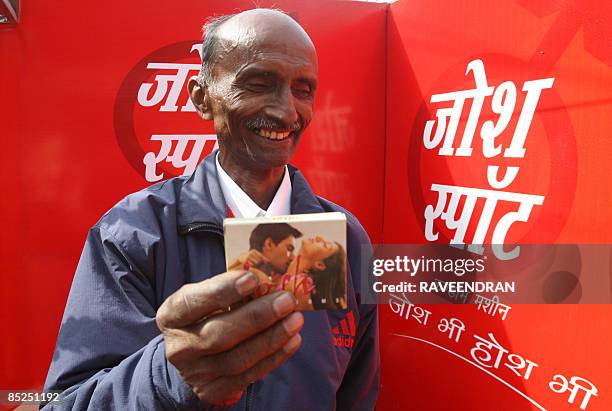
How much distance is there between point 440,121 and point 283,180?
6.69 ft

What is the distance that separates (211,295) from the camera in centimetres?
80

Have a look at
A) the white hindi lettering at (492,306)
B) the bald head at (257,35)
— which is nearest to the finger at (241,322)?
the bald head at (257,35)

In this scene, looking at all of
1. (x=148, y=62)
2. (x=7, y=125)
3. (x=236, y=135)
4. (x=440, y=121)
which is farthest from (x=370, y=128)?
(x=236, y=135)

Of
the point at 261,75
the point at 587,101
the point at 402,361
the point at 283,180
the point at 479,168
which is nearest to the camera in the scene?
the point at 261,75

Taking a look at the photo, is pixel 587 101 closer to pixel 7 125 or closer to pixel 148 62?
pixel 148 62

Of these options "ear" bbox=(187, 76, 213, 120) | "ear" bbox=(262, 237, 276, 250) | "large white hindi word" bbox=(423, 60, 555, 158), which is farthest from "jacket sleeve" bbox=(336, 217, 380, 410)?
"large white hindi word" bbox=(423, 60, 555, 158)

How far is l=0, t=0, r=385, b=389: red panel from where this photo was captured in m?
3.33

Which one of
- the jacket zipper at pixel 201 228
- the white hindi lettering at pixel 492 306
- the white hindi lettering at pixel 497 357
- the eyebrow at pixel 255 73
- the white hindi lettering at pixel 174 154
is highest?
the eyebrow at pixel 255 73

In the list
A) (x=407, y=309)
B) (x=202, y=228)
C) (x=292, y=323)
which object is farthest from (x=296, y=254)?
(x=407, y=309)

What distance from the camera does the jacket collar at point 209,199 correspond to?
125 centimetres

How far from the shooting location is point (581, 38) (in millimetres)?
2334

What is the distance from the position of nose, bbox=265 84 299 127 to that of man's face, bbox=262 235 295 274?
44 cm

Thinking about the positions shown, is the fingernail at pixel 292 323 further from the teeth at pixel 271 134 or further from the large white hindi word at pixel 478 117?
the large white hindi word at pixel 478 117

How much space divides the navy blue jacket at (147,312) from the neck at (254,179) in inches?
→ 2.0
